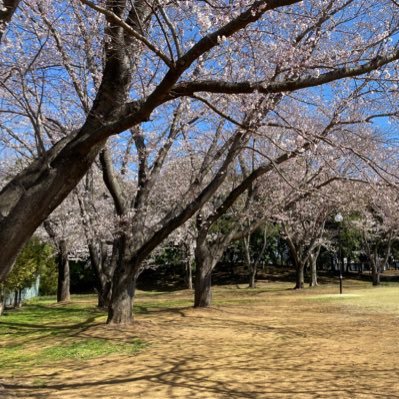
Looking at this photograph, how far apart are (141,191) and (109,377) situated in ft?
21.5

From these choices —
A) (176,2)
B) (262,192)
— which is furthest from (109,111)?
(262,192)

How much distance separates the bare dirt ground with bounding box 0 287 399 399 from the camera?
5941mm

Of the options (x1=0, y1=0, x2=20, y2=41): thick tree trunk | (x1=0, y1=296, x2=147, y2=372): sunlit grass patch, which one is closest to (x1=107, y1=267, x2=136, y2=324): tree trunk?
(x1=0, y1=296, x2=147, y2=372): sunlit grass patch

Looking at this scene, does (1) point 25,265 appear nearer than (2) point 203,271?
No

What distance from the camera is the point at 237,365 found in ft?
24.4

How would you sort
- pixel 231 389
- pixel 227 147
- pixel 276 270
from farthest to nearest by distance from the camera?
1. pixel 276 270
2. pixel 227 147
3. pixel 231 389

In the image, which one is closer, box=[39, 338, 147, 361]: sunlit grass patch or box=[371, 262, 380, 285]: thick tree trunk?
Answer: box=[39, 338, 147, 361]: sunlit grass patch

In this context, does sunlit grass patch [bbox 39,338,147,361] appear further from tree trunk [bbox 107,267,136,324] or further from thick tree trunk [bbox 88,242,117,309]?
thick tree trunk [bbox 88,242,117,309]

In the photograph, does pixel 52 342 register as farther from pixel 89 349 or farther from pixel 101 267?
pixel 101 267

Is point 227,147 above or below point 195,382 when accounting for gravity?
above

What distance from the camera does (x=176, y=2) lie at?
6375 mm

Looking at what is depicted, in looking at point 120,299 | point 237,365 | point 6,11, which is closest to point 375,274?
point 120,299

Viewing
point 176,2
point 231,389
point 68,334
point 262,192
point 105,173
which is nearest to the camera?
point 231,389

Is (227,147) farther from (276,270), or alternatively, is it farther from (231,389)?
(276,270)
